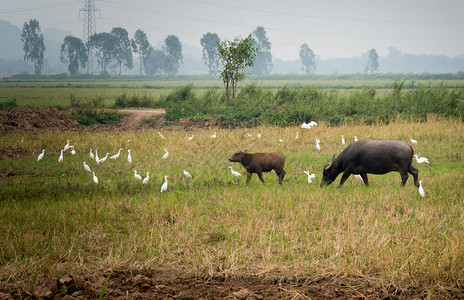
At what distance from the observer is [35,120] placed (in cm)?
2134

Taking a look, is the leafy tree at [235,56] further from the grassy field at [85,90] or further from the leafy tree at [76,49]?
the leafy tree at [76,49]

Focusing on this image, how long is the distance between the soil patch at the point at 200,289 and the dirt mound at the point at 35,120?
17289 mm

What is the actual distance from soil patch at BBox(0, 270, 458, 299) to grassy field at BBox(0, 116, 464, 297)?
0.14 metres

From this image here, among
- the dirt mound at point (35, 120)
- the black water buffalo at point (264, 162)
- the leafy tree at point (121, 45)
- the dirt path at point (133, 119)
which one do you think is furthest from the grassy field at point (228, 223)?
the leafy tree at point (121, 45)

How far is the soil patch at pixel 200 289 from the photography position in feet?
15.9

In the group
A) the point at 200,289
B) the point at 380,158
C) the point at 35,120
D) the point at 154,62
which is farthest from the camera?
the point at 154,62

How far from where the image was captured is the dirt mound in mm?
20714

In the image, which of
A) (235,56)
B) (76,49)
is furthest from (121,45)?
(235,56)

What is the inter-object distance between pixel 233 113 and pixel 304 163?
1196cm

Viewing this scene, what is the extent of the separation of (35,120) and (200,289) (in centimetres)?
1899

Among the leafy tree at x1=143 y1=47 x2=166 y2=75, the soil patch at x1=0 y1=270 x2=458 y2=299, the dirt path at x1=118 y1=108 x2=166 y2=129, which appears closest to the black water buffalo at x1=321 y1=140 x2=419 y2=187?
the soil patch at x1=0 y1=270 x2=458 y2=299

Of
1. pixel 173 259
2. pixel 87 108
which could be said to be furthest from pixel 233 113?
pixel 173 259

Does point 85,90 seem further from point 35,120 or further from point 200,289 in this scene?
point 200,289

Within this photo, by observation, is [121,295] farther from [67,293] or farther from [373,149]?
[373,149]
